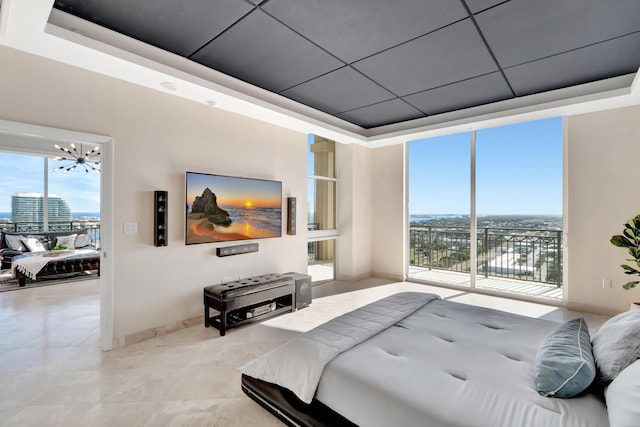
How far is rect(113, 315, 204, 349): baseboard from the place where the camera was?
115 inches

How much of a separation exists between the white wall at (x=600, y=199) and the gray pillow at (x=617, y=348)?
305cm

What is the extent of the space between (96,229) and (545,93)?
375 inches

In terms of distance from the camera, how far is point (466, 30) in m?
2.47

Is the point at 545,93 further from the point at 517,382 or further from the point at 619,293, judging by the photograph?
the point at 517,382

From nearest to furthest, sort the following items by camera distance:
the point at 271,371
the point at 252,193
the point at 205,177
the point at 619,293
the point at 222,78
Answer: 1. the point at 271,371
2. the point at 222,78
3. the point at 205,177
4. the point at 619,293
5. the point at 252,193

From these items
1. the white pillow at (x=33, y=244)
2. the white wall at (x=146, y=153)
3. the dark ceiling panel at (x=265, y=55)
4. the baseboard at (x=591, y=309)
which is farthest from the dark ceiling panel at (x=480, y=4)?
the white pillow at (x=33, y=244)

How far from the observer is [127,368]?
2525 millimetres

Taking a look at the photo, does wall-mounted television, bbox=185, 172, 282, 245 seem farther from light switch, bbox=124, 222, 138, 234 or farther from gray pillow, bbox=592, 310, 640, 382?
gray pillow, bbox=592, 310, 640, 382

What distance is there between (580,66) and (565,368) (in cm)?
324

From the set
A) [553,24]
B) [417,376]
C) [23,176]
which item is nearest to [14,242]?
[23,176]

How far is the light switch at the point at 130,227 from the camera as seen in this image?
296cm

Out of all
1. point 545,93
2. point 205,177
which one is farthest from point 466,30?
point 205,177

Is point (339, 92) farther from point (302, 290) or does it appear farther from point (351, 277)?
point (351, 277)

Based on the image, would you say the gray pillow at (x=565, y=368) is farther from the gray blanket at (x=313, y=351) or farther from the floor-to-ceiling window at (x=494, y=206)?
the floor-to-ceiling window at (x=494, y=206)
